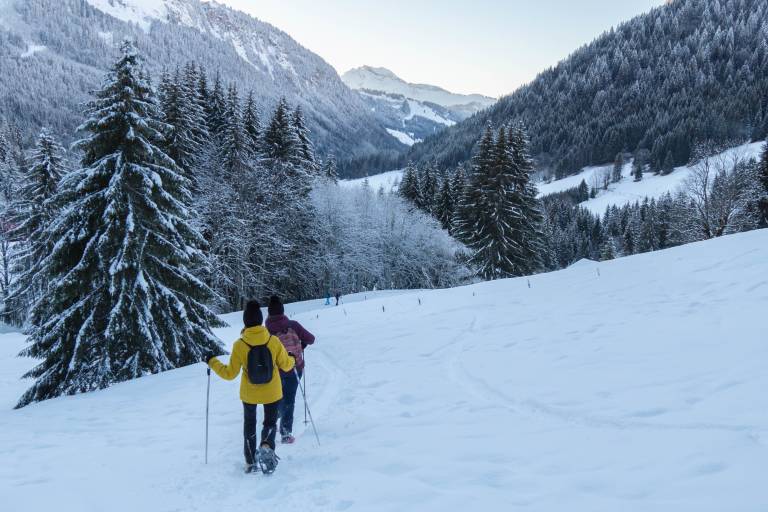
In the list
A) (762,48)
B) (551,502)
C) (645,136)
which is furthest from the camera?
(762,48)

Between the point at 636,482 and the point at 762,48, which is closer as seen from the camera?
the point at 636,482

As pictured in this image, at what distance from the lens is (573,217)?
107438 mm

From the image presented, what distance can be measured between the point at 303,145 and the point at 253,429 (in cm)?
3935

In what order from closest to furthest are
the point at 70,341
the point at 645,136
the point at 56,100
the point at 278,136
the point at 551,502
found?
1. the point at 551,502
2. the point at 70,341
3. the point at 278,136
4. the point at 645,136
5. the point at 56,100

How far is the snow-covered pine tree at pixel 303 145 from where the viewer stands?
3968 cm

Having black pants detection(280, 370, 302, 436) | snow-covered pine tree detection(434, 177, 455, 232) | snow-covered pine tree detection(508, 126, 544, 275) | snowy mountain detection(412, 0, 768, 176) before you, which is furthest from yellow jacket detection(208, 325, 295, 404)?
snowy mountain detection(412, 0, 768, 176)

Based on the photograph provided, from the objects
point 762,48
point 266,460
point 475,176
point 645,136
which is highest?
point 762,48

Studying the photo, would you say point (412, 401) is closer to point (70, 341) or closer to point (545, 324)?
point (545, 324)

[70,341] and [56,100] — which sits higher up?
[56,100]

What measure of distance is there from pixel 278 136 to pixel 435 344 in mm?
31102

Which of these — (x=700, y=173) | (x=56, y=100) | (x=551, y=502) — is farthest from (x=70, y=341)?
(x=56, y=100)

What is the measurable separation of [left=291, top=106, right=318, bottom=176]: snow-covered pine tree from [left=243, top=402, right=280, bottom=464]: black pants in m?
36.0

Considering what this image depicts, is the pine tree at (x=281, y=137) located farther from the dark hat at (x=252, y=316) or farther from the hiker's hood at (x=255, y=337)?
the hiker's hood at (x=255, y=337)

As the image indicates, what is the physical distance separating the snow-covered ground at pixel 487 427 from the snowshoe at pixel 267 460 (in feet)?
0.34
